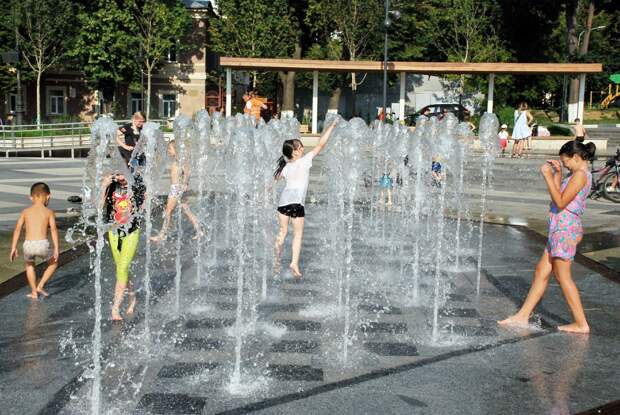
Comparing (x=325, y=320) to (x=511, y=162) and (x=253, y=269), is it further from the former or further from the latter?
(x=511, y=162)

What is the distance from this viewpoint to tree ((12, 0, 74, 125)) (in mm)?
45594

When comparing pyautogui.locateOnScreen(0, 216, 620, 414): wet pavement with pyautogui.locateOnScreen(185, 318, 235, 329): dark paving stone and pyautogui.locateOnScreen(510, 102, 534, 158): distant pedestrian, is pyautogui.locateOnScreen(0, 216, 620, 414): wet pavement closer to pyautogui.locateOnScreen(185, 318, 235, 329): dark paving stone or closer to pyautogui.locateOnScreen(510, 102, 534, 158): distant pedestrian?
pyautogui.locateOnScreen(185, 318, 235, 329): dark paving stone

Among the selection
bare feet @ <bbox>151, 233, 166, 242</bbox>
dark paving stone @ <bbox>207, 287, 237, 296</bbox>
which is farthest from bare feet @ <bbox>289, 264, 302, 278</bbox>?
bare feet @ <bbox>151, 233, 166, 242</bbox>

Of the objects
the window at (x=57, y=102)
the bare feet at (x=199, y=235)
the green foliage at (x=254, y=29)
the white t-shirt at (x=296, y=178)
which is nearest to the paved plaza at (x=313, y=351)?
the white t-shirt at (x=296, y=178)

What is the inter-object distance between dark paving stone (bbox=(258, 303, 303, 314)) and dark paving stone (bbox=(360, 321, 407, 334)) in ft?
2.71

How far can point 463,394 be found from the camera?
4910 mm

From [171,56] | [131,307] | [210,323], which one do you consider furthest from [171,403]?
[171,56]

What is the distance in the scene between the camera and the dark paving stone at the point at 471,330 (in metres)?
6.43

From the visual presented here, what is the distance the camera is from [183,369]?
17.5 ft

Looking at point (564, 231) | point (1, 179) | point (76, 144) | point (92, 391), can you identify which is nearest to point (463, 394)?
point (564, 231)

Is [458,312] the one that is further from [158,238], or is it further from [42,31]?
[42,31]

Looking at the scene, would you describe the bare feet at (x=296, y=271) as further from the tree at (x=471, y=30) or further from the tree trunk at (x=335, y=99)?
the tree at (x=471, y=30)

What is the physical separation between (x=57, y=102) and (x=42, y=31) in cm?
724

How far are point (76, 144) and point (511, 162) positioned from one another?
18523 mm
